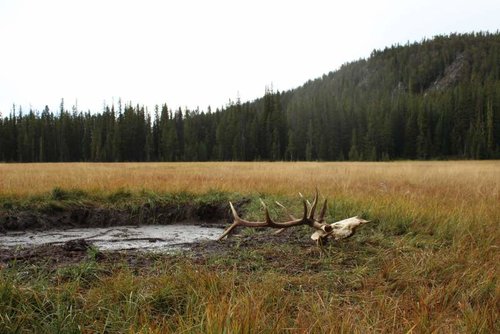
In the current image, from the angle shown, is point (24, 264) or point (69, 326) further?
point (24, 264)

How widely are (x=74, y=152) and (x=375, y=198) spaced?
74.2 m

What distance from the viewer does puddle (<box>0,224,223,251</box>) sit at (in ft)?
22.0

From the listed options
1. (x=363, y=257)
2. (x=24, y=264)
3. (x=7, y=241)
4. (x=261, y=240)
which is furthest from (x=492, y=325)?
(x=7, y=241)

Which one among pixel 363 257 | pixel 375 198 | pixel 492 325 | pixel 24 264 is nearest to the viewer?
pixel 492 325

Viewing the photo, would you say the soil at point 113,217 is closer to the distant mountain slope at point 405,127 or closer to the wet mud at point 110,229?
the wet mud at point 110,229

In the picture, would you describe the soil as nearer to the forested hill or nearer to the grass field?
the grass field

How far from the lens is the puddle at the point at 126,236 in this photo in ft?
22.0

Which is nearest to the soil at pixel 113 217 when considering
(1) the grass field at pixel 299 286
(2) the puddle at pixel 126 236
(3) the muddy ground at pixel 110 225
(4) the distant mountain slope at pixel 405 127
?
(3) the muddy ground at pixel 110 225

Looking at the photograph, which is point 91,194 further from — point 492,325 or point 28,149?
point 28,149

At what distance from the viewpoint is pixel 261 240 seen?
611cm

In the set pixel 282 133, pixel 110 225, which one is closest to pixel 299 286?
pixel 110 225

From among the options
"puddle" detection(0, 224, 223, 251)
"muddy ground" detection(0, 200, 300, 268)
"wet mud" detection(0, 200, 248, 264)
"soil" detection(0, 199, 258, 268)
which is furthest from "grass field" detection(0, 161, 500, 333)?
"soil" detection(0, 199, 258, 268)

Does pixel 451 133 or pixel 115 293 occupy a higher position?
pixel 451 133

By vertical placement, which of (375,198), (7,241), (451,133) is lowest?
(7,241)
